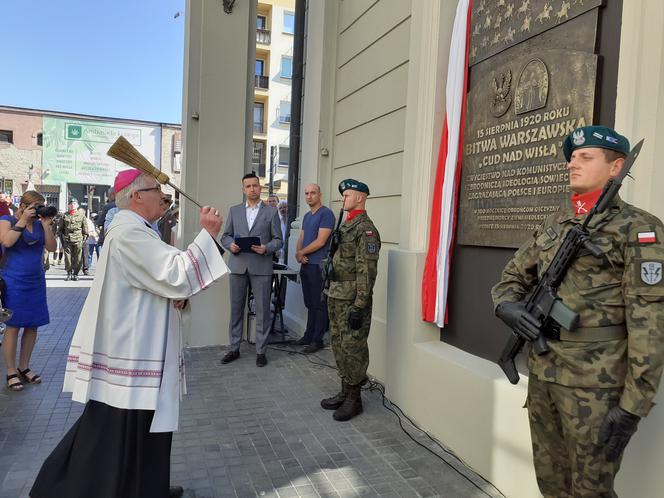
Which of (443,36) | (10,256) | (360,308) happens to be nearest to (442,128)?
(443,36)

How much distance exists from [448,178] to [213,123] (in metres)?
3.81

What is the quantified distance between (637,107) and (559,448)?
1704 mm

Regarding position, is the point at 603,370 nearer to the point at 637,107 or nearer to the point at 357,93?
the point at 637,107

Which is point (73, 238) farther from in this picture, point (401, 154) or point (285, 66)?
point (285, 66)

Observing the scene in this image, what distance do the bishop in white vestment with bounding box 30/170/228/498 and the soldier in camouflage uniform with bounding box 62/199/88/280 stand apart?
36.8 feet

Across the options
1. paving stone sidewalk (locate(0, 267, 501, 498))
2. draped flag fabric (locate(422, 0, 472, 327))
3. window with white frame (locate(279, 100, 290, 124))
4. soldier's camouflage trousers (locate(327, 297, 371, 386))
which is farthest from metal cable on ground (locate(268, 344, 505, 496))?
window with white frame (locate(279, 100, 290, 124))

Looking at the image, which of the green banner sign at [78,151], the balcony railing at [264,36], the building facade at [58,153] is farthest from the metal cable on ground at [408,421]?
the balcony railing at [264,36]

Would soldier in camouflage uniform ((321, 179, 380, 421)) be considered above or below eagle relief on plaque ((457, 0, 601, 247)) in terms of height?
below

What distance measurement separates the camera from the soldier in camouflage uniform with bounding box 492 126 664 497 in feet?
6.04

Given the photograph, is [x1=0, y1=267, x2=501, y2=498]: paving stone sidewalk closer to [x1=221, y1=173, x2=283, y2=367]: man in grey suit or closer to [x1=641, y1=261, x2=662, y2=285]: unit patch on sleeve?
[x1=221, y1=173, x2=283, y2=367]: man in grey suit

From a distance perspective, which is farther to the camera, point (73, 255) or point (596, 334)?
point (73, 255)

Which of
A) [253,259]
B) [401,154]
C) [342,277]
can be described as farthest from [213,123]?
[342,277]

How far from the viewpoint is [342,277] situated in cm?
426

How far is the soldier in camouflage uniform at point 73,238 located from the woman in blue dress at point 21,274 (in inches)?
332
